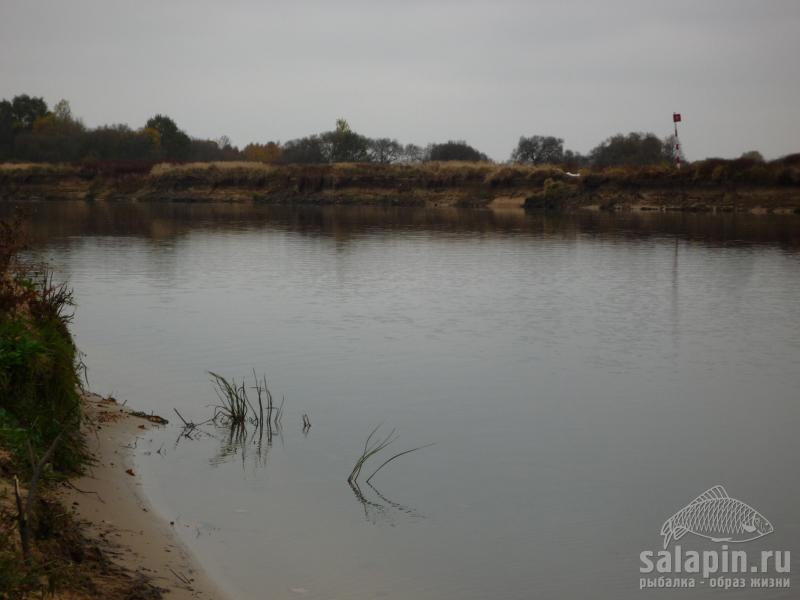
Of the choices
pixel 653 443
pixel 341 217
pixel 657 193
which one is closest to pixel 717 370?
pixel 653 443

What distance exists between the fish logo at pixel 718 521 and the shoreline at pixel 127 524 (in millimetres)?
2910

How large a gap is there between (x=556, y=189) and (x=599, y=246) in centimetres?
2652

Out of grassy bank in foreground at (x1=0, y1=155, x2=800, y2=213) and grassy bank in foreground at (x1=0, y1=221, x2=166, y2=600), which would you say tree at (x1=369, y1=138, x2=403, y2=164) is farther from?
grassy bank in foreground at (x1=0, y1=221, x2=166, y2=600)

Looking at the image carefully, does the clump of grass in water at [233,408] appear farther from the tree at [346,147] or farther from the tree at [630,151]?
the tree at [346,147]

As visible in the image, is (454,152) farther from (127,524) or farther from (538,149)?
(127,524)

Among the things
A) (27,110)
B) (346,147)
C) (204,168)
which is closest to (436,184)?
(204,168)

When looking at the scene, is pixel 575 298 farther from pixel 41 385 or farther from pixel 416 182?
pixel 416 182

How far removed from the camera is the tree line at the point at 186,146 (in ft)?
250

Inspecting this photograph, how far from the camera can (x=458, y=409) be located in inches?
352

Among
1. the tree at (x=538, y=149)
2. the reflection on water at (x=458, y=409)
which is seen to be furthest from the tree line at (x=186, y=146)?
the reflection on water at (x=458, y=409)

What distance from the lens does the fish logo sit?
20.1ft

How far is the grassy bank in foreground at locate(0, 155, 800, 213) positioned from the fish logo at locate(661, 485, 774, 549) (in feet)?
131

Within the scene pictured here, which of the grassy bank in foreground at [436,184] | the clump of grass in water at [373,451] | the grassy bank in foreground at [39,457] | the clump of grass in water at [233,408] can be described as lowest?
the clump of grass in water at [373,451]

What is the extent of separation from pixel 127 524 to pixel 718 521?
379cm
